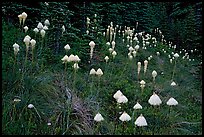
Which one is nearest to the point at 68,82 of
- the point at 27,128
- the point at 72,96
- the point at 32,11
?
the point at 72,96

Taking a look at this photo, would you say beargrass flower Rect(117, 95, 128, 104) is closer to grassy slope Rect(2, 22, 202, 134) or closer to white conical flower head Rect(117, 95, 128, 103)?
white conical flower head Rect(117, 95, 128, 103)

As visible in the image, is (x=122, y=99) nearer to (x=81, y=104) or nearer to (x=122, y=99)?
(x=122, y=99)

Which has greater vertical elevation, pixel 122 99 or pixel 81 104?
pixel 122 99

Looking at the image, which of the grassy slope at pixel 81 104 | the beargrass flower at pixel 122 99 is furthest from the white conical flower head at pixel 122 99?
the grassy slope at pixel 81 104

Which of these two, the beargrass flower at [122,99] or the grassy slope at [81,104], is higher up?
the beargrass flower at [122,99]

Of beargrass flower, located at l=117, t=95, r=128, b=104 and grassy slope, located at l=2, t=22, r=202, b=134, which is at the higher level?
beargrass flower, located at l=117, t=95, r=128, b=104

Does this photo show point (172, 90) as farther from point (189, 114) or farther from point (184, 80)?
point (184, 80)

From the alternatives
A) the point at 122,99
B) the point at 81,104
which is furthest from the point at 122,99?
the point at 81,104

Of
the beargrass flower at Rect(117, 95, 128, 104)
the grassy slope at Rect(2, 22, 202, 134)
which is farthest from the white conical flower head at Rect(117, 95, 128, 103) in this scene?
the grassy slope at Rect(2, 22, 202, 134)

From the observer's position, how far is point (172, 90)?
23.4ft

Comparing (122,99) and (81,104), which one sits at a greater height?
(122,99)

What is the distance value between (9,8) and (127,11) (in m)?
7.61

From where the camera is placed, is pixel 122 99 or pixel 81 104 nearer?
pixel 122 99

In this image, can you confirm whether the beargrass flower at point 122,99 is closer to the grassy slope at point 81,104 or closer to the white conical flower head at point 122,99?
the white conical flower head at point 122,99
